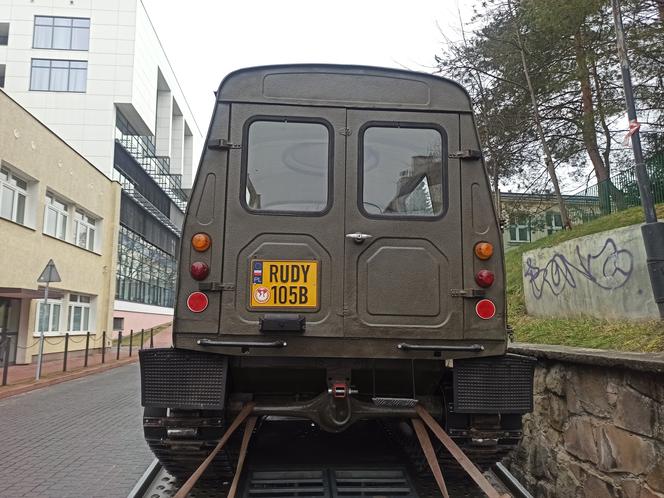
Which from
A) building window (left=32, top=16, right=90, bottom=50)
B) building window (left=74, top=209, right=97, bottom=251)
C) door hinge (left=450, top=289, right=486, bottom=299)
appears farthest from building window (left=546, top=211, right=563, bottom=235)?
building window (left=32, top=16, right=90, bottom=50)

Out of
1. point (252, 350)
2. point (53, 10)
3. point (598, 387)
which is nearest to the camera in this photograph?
point (252, 350)

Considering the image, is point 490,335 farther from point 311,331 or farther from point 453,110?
point 453,110

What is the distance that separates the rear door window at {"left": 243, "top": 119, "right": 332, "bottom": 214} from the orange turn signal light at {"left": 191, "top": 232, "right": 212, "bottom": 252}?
1.25 ft

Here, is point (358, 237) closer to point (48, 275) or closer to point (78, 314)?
point (48, 275)

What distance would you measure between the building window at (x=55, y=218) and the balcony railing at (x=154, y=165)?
14336mm

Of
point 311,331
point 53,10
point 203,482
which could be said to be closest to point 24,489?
point 203,482

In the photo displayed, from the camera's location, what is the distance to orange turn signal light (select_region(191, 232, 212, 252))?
143 inches

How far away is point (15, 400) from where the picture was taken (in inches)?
456

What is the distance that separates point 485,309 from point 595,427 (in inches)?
48.4

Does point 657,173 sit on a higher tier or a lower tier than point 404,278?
higher

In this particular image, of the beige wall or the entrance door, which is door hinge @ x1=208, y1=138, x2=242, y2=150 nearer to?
the entrance door

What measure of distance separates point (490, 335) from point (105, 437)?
6014mm

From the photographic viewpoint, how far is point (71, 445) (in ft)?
23.2

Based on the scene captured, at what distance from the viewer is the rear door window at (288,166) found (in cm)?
381
